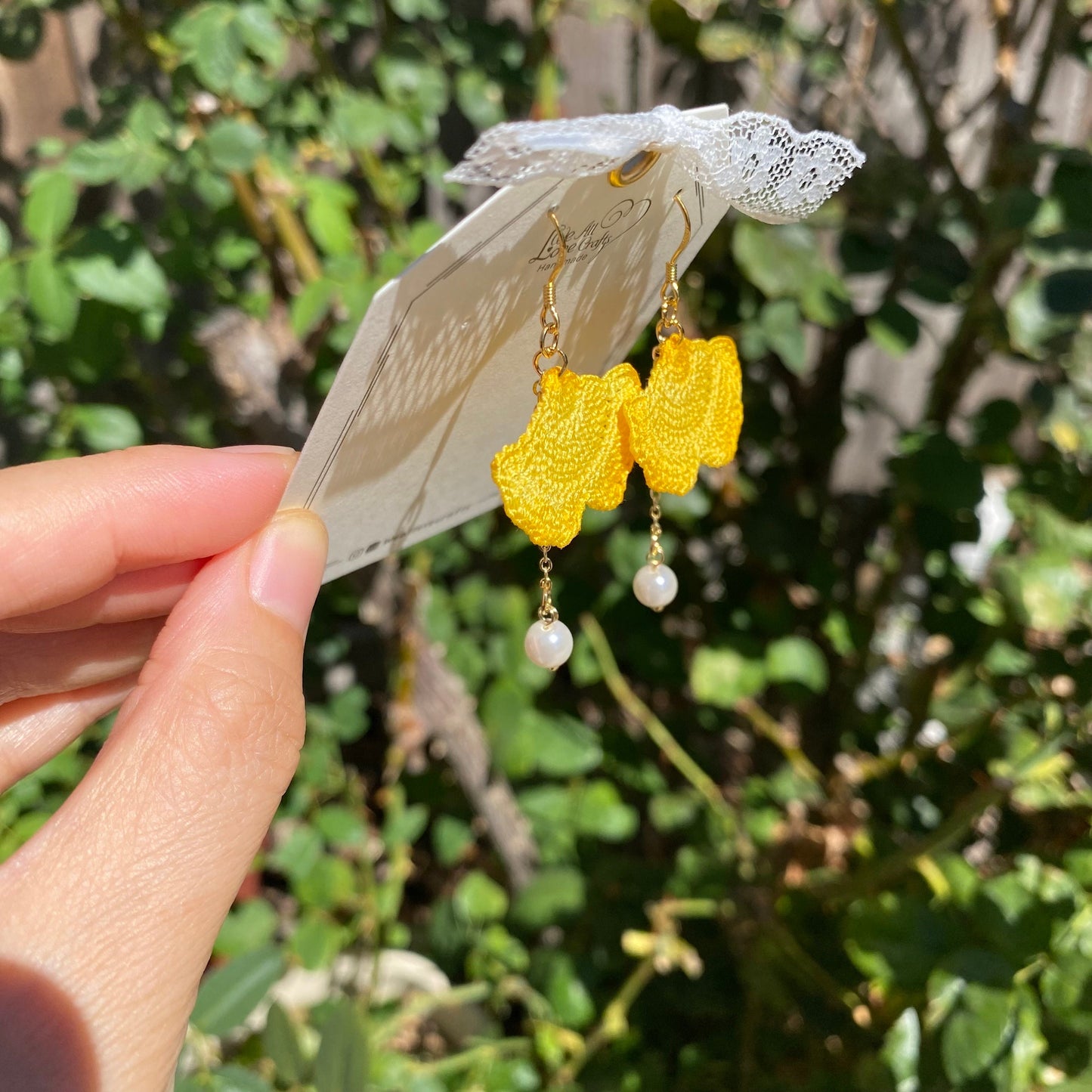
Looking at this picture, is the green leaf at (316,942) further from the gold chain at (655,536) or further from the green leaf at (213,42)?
the green leaf at (213,42)

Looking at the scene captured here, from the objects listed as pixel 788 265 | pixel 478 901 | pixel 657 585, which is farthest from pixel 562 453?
pixel 478 901

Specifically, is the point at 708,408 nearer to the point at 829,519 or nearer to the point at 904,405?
the point at 829,519

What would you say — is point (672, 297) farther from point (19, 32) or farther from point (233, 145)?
point (19, 32)

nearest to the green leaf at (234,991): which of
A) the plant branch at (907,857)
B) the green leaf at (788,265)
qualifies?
the plant branch at (907,857)

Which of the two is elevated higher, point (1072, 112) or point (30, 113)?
point (30, 113)

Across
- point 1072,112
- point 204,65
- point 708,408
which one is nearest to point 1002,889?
point 708,408
